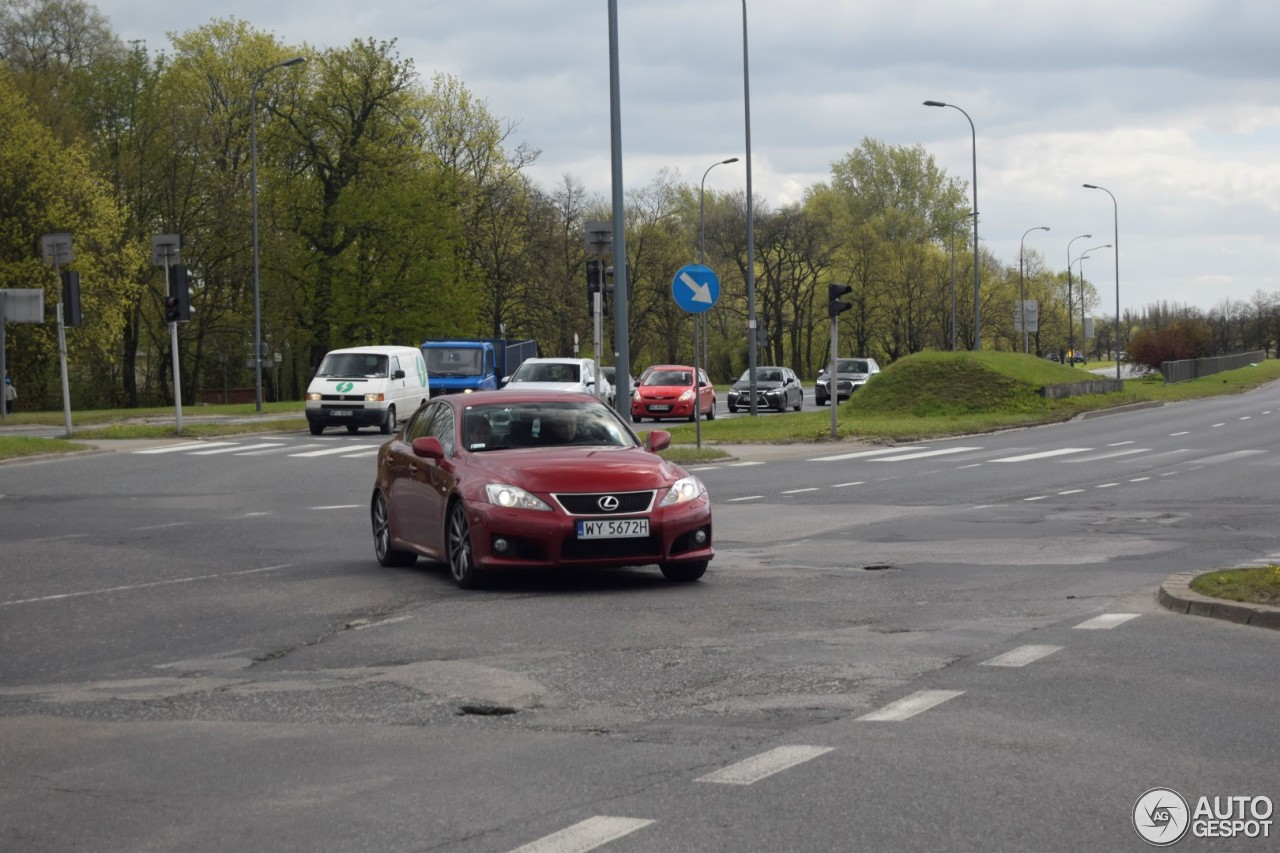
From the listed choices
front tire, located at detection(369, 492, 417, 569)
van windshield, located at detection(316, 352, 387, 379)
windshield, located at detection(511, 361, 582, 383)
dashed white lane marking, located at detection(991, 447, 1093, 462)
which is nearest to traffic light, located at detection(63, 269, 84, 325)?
van windshield, located at detection(316, 352, 387, 379)

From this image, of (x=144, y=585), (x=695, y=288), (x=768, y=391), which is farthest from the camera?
(x=768, y=391)

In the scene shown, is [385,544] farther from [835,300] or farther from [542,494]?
[835,300]

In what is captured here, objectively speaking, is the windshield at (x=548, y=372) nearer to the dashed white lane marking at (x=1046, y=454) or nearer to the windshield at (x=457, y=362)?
the windshield at (x=457, y=362)

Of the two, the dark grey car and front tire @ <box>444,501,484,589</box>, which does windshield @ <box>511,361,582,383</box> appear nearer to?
the dark grey car

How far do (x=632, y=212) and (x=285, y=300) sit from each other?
36015 millimetres

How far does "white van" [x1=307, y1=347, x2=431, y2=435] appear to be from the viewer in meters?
38.7

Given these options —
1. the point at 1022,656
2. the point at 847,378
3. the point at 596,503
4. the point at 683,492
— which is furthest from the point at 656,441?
the point at 847,378

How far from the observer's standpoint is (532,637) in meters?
9.56

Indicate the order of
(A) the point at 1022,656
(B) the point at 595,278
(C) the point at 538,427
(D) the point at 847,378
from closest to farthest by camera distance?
(A) the point at 1022,656 → (C) the point at 538,427 → (B) the point at 595,278 → (D) the point at 847,378

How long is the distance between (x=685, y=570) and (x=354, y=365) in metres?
28.0

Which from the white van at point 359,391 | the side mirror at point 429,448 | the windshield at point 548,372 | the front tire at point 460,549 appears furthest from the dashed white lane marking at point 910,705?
the windshield at point 548,372

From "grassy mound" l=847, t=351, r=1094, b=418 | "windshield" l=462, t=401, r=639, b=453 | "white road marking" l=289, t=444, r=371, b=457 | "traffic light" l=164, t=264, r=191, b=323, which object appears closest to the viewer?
"windshield" l=462, t=401, r=639, b=453

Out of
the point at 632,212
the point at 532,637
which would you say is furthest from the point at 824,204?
the point at 532,637

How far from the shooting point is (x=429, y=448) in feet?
41.9
